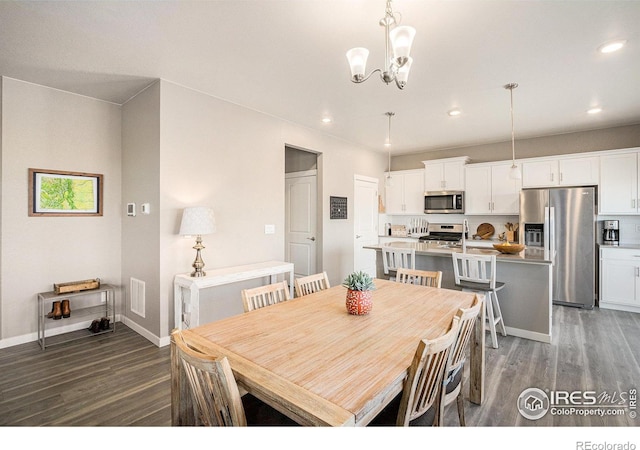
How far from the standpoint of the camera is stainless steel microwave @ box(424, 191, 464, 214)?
5613 millimetres

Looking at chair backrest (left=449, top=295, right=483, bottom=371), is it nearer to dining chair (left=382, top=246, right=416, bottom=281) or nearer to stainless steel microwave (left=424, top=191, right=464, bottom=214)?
dining chair (left=382, top=246, right=416, bottom=281)

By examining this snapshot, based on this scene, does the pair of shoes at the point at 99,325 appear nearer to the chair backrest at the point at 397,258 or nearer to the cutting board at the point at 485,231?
the chair backrest at the point at 397,258

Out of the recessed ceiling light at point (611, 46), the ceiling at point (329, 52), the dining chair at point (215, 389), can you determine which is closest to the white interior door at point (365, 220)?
the ceiling at point (329, 52)

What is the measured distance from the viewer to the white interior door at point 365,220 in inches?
224

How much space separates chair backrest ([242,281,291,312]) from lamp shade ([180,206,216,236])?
119 cm

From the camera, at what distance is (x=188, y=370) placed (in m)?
1.17

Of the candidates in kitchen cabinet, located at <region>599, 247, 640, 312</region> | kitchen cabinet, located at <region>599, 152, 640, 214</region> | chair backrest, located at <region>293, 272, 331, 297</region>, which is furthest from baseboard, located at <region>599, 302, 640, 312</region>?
chair backrest, located at <region>293, 272, 331, 297</region>

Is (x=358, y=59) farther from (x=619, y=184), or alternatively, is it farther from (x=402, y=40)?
(x=619, y=184)

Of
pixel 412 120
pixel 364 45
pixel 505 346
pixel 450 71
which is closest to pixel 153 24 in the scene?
pixel 364 45

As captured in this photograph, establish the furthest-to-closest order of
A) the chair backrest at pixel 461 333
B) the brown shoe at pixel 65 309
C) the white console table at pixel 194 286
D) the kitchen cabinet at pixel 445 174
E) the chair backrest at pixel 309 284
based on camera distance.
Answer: the kitchen cabinet at pixel 445 174
the brown shoe at pixel 65 309
the white console table at pixel 194 286
the chair backrest at pixel 309 284
the chair backrest at pixel 461 333

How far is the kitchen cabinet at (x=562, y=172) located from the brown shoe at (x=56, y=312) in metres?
6.46

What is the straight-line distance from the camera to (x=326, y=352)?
1333 mm

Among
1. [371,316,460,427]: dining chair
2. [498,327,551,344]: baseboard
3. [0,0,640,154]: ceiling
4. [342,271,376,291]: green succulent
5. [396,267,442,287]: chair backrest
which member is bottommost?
[498,327,551,344]: baseboard
